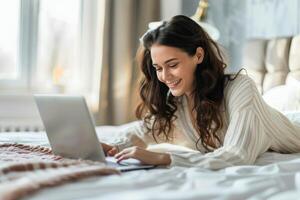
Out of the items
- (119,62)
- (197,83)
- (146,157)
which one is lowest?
(119,62)

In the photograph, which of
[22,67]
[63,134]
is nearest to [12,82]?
[22,67]

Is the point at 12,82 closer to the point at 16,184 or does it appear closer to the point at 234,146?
the point at 234,146

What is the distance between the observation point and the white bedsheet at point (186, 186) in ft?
2.69

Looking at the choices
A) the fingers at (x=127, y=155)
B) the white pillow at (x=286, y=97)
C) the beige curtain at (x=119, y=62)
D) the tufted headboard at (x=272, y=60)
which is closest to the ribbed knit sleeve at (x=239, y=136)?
the fingers at (x=127, y=155)

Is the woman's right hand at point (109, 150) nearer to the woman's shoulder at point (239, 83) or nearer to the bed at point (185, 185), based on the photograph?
the bed at point (185, 185)

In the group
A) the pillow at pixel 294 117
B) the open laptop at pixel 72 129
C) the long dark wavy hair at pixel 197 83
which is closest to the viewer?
the open laptop at pixel 72 129

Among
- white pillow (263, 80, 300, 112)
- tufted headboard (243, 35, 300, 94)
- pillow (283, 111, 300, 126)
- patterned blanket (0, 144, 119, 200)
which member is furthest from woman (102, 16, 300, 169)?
tufted headboard (243, 35, 300, 94)

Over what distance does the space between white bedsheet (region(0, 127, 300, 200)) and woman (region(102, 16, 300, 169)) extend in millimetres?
264

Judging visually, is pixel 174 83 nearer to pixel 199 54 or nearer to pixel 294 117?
pixel 199 54

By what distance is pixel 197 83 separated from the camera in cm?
162

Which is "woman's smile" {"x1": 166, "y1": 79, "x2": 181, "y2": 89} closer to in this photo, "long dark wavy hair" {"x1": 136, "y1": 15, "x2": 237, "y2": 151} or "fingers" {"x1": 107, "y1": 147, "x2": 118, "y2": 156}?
"long dark wavy hair" {"x1": 136, "y1": 15, "x2": 237, "y2": 151}

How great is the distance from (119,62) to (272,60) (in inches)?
43.0

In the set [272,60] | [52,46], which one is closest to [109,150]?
[272,60]

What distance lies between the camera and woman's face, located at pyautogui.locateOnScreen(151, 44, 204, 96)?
1.55 meters
